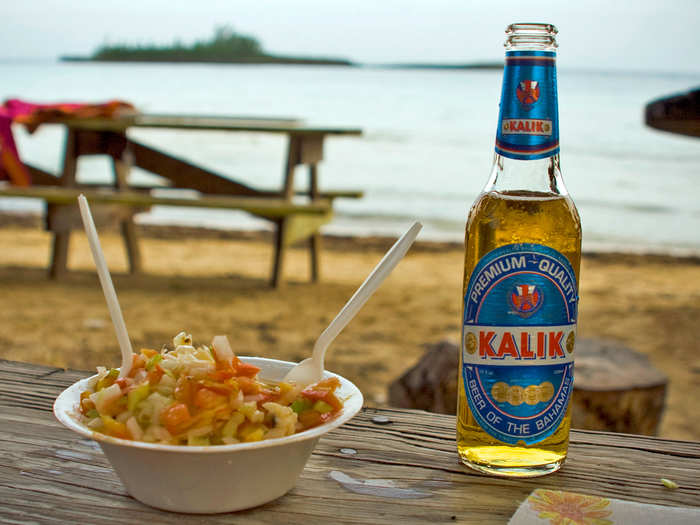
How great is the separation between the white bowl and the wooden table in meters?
0.02

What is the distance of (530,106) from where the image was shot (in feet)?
3.32

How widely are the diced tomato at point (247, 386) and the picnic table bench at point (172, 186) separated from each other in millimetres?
4095

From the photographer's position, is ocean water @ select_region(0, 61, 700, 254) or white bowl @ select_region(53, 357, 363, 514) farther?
ocean water @ select_region(0, 61, 700, 254)

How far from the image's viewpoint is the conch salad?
85cm

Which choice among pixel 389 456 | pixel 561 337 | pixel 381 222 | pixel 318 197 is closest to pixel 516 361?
pixel 561 337

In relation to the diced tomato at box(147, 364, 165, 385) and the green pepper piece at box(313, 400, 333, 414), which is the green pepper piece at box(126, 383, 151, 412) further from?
the green pepper piece at box(313, 400, 333, 414)

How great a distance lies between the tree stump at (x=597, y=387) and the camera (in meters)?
2.68

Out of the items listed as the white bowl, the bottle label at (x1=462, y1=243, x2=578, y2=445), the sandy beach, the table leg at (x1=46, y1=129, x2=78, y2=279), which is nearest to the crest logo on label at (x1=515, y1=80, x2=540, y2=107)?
the bottle label at (x1=462, y1=243, x2=578, y2=445)

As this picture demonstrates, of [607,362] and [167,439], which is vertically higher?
[167,439]

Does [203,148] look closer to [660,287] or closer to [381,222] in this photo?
[381,222]

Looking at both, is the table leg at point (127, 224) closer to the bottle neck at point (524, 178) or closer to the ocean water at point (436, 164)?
the ocean water at point (436, 164)

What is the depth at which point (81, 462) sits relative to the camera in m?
1.07

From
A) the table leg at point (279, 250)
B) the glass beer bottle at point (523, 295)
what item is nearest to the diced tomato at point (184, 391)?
the glass beer bottle at point (523, 295)

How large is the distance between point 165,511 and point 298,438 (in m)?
0.20
